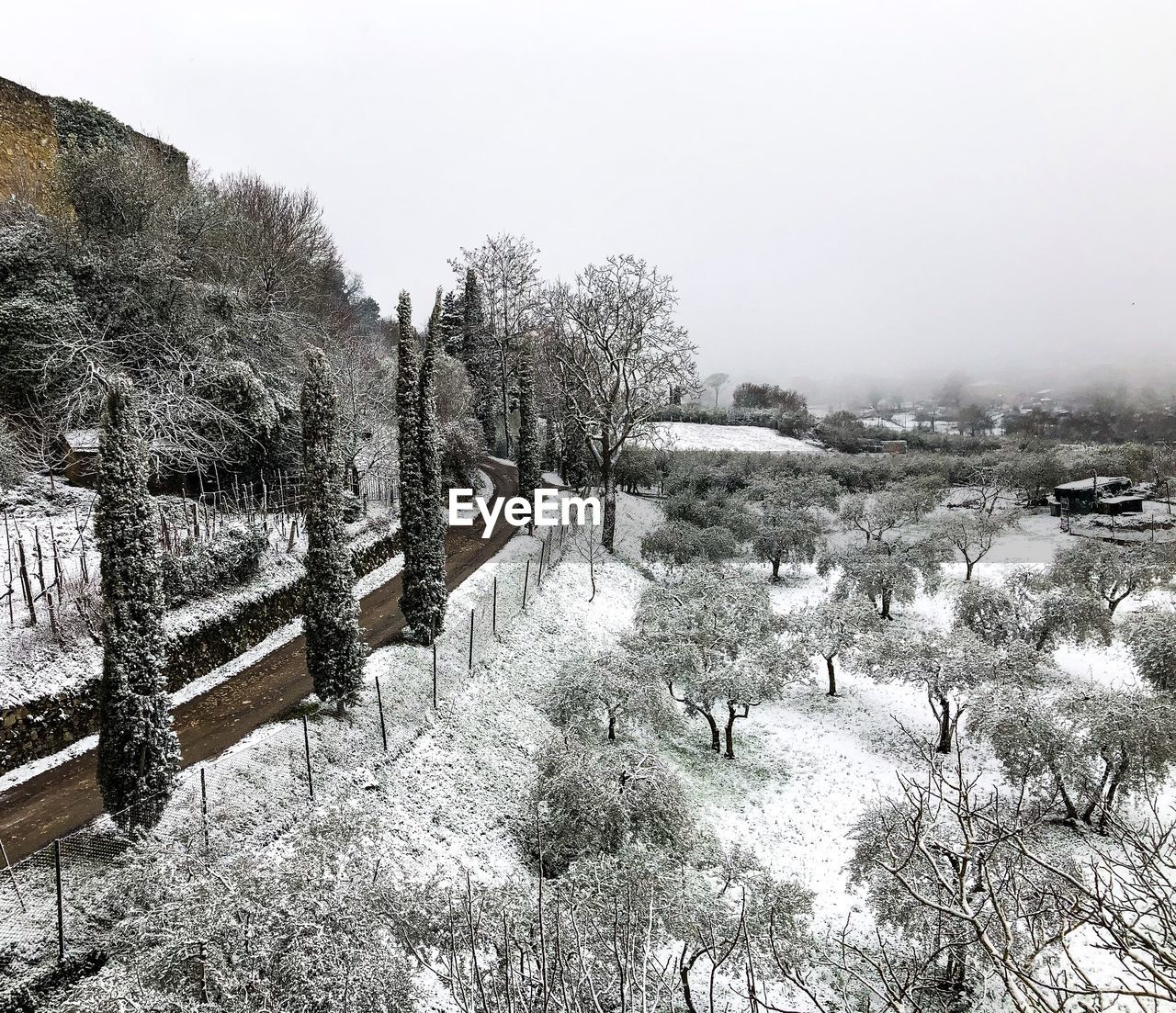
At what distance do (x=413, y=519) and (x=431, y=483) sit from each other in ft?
3.89

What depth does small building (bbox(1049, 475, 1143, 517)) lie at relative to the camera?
1494 inches

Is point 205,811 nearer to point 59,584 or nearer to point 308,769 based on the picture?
point 308,769

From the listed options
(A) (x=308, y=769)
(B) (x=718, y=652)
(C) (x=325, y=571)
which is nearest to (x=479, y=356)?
(B) (x=718, y=652)

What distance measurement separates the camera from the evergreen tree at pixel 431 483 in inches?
701

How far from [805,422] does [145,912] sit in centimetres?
6138

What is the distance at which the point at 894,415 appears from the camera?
6481cm

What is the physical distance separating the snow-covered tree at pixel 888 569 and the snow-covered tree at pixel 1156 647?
28.2 feet

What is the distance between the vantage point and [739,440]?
5744 cm

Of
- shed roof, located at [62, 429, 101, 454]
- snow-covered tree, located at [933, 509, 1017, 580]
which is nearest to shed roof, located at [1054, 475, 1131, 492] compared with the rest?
snow-covered tree, located at [933, 509, 1017, 580]

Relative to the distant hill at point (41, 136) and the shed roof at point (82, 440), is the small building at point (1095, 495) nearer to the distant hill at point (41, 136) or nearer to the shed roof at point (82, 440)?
the shed roof at point (82, 440)

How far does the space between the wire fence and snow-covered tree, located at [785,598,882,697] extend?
12.2 metres

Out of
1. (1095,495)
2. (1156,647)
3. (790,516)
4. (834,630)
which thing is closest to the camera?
(1156,647)

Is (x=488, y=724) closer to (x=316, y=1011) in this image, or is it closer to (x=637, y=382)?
(x=316, y=1011)

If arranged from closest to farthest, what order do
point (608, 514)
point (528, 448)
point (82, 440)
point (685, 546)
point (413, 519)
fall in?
point (413, 519) → point (82, 440) → point (608, 514) → point (685, 546) → point (528, 448)
